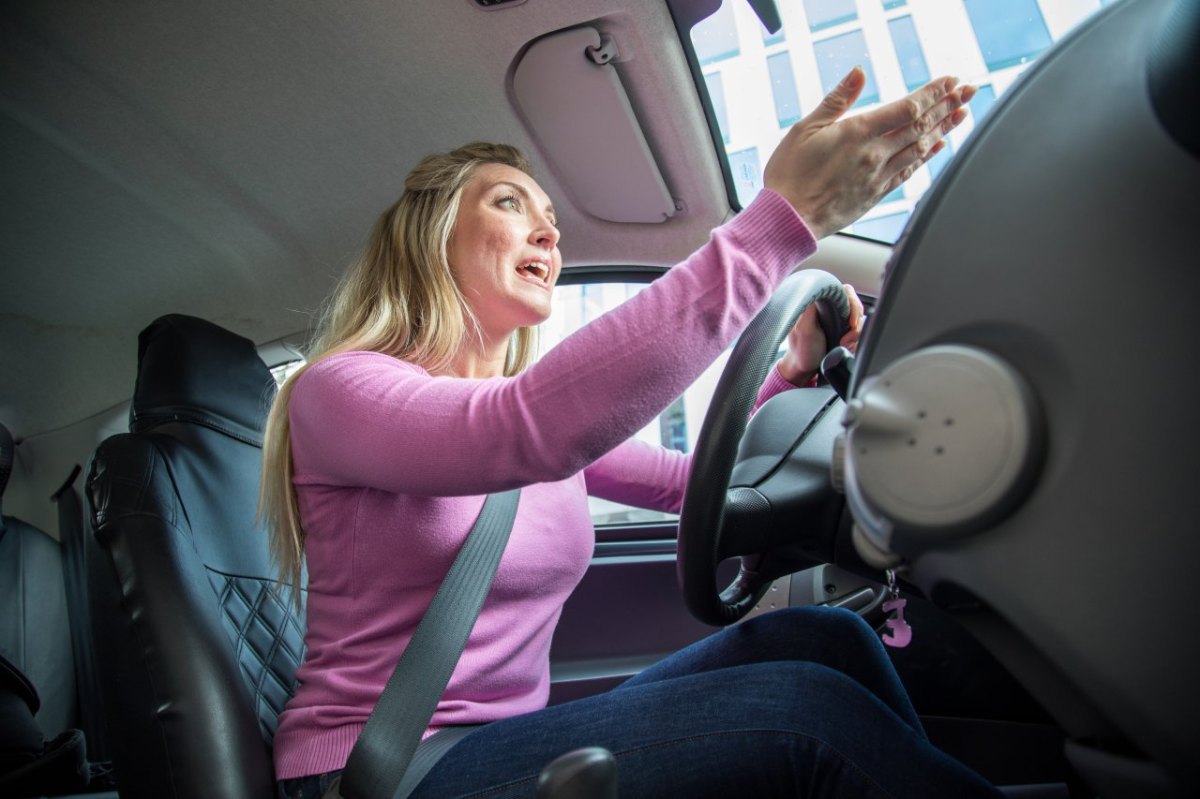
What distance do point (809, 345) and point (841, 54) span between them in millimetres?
638

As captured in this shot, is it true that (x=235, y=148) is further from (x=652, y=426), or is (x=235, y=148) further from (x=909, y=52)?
(x=909, y=52)

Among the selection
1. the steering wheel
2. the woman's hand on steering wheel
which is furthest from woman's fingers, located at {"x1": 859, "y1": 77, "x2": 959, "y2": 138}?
the woman's hand on steering wheel

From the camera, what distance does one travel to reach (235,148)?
147 cm

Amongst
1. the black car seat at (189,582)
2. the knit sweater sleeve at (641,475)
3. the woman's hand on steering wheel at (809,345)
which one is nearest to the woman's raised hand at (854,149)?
the woman's hand on steering wheel at (809,345)

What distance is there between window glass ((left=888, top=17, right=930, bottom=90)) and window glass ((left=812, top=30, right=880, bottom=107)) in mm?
51

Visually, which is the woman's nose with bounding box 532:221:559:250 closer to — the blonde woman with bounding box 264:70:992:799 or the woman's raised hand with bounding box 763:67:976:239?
the blonde woman with bounding box 264:70:992:799

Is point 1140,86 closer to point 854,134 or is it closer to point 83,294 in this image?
point 854,134

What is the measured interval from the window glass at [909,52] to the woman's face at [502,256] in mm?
674

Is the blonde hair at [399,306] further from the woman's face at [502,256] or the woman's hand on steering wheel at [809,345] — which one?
the woman's hand on steering wheel at [809,345]

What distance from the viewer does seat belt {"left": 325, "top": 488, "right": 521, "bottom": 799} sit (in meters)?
0.72

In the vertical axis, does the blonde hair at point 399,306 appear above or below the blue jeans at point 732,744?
above

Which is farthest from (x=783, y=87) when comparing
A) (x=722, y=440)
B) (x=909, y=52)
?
(x=722, y=440)

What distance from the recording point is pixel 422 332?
3.32 ft

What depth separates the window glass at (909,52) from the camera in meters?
1.22
